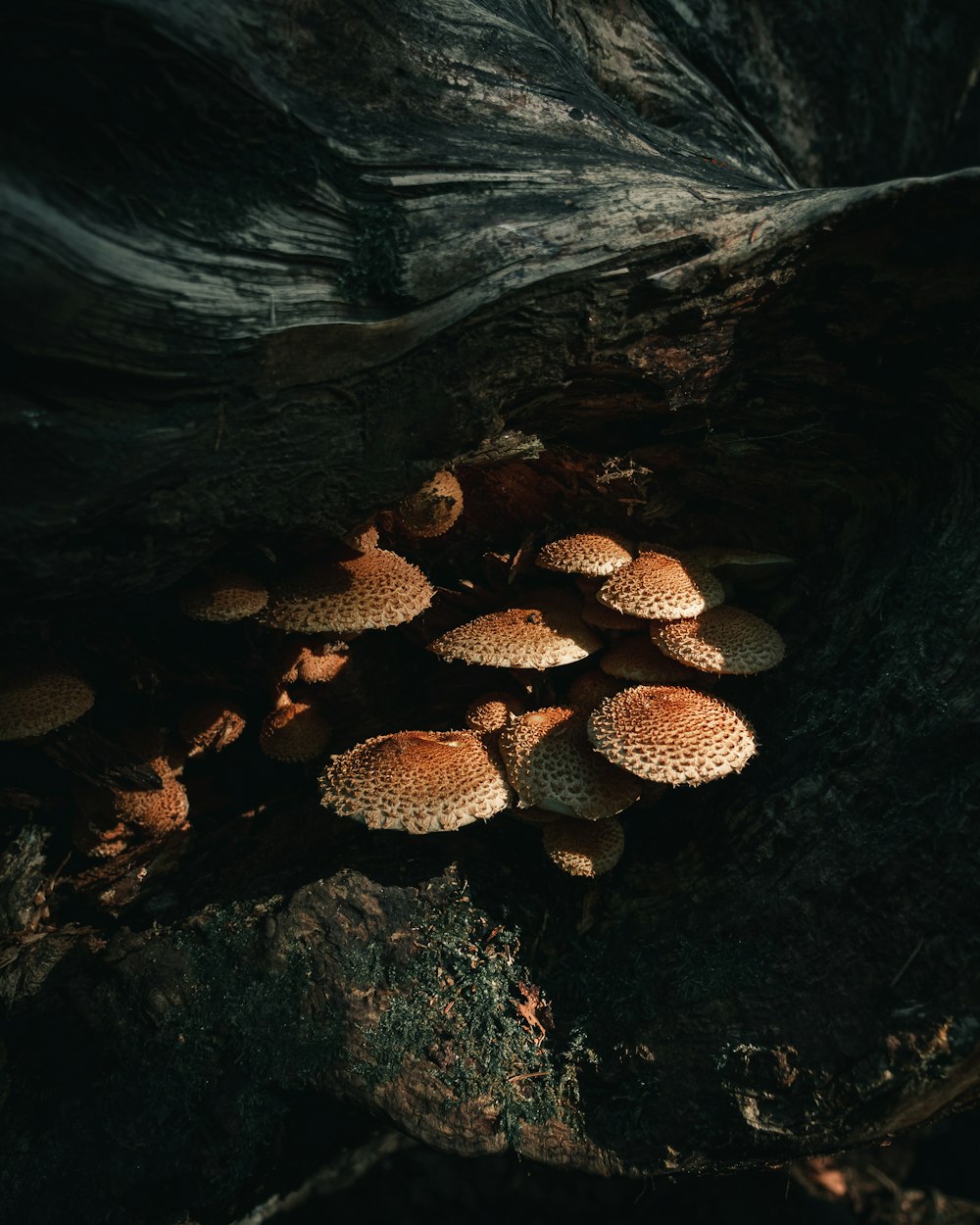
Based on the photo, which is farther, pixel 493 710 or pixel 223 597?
pixel 493 710

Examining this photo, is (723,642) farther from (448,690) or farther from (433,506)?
(448,690)

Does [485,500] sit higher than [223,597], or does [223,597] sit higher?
[485,500]

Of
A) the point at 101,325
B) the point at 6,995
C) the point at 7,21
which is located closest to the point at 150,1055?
the point at 6,995

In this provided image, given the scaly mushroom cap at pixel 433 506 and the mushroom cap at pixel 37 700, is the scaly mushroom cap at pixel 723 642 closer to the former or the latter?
the scaly mushroom cap at pixel 433 506

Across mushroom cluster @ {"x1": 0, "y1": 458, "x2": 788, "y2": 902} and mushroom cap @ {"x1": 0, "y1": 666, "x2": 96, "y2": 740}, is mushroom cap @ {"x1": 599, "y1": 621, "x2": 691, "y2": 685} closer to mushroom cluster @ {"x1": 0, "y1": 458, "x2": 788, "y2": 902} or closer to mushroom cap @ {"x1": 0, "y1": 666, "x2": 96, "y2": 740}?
mushroom cluster @ {"x1": 0, "y1": 458, "x2": 788, "y2": 902}

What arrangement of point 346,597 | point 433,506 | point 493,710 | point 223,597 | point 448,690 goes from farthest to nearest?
point 448,690
point 493,710
point 433,506
point 346,597
point 223,597

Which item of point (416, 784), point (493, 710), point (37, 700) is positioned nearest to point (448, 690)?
point (493, 710)
